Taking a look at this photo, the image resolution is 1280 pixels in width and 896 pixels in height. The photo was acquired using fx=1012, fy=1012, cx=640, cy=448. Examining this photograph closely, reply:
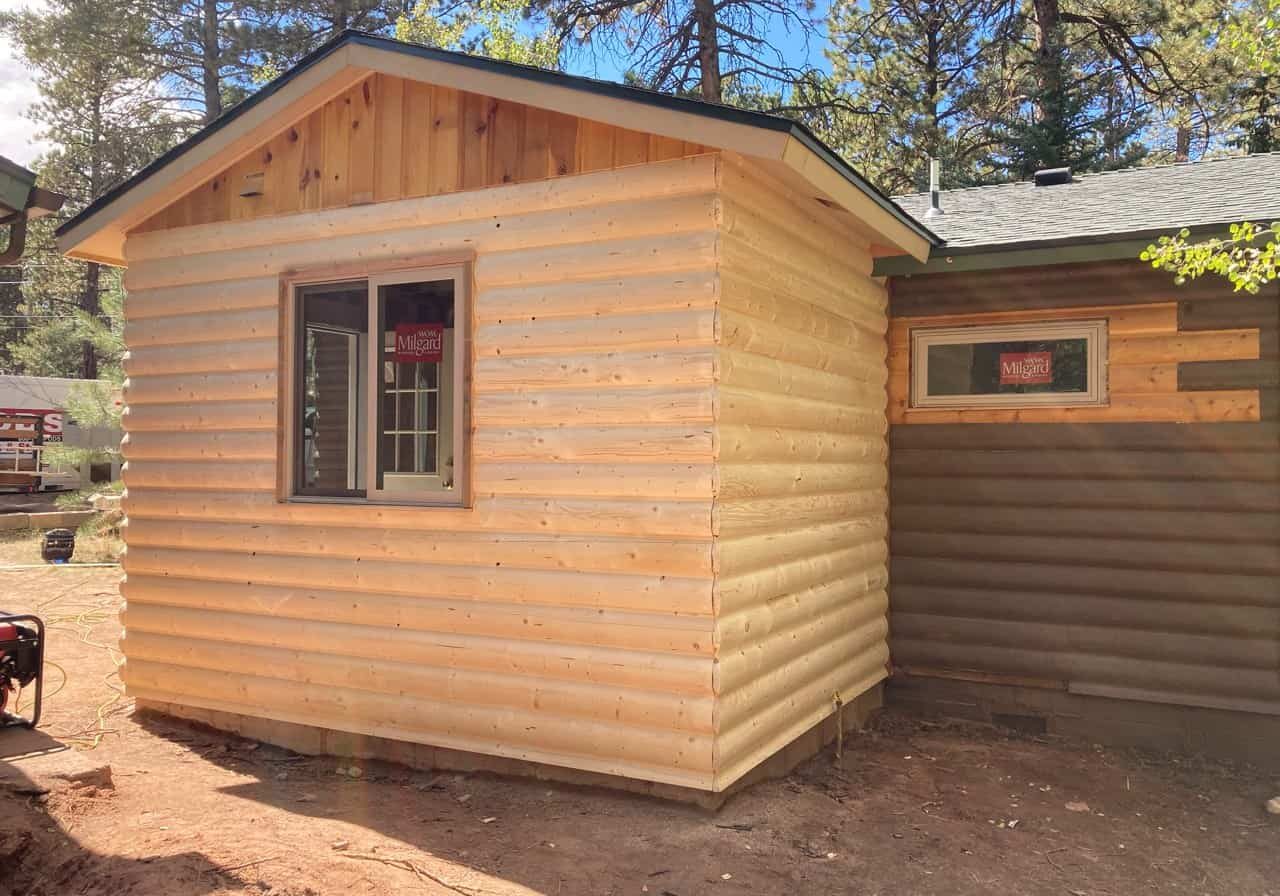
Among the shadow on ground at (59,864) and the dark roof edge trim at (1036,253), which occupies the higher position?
the dark roof edge trim at (1036,253)

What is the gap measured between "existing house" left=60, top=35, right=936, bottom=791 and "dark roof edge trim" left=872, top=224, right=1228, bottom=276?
0.18 metres

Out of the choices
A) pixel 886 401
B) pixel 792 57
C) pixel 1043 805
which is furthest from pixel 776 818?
pixel 792 57

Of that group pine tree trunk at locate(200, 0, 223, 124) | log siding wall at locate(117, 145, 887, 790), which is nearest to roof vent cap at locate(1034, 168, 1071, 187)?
log siding wall at locate(117, 145, 887, 790)

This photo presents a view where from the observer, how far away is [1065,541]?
653 cm

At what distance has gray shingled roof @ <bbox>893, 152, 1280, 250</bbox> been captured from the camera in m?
6.08

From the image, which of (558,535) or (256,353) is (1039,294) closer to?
(558,535)

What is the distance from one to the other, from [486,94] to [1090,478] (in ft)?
14.3

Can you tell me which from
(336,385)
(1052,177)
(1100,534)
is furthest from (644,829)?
(1052,177)

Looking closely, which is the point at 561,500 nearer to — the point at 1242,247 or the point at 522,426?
the point at 522,426

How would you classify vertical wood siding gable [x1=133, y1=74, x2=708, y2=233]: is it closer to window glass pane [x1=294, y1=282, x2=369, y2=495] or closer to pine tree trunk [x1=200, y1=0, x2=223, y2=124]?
window glass pane [x1=294, y1=282, x2=369, y2=495]

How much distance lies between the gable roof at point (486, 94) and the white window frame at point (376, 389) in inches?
37.6

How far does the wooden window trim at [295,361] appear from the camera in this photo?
5.30 metres

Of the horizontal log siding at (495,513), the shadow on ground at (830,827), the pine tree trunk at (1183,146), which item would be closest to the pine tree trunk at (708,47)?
the pine tree trunk at (1183,146)

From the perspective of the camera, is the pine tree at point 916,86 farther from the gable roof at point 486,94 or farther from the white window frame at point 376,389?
the white window frame at point 376,389
